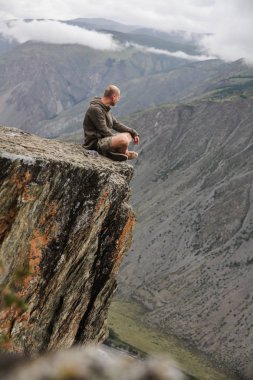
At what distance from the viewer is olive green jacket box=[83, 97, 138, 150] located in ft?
57.7

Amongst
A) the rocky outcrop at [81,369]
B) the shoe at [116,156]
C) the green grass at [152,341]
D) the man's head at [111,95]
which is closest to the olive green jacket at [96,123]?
the man's head at [111,95]

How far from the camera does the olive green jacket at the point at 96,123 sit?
57.7ft

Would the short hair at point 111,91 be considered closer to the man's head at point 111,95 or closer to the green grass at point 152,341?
the man's head at point 111,95

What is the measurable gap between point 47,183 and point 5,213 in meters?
1.43

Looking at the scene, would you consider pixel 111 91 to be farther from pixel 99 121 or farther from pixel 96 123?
pixel 96 123

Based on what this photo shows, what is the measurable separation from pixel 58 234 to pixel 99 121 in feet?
17.8

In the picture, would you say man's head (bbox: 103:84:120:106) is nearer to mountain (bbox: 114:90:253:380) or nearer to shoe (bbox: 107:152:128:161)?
shoe (bbox: 107:152:128:161)

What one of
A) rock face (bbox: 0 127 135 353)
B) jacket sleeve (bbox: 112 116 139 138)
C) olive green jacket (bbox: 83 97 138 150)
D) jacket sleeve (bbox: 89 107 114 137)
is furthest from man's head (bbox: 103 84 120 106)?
jacket sleeve (bbox: 112 116 139 138)

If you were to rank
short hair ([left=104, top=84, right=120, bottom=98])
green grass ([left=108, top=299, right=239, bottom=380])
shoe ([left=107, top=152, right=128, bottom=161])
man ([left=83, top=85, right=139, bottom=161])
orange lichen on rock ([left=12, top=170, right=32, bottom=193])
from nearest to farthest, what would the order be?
orange lichen on rock ([left=12, top=170, right=32, bottom=193])
short hair ([left=104, top=84, right=120, bottom=98])
man ([left=83, top=85, right=139, bottom=161])
shoe ([left=107, top=152, right=128, bottom=161])
green grass ([left=108, top=299, right=239, bottom=380])

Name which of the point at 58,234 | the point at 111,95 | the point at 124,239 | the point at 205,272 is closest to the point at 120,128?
the point at 111,95

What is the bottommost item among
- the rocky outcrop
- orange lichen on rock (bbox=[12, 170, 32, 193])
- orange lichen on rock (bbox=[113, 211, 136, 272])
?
orange lichen on rock (bbox=[113, 211, 136, 272])

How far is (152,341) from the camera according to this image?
143250 mm

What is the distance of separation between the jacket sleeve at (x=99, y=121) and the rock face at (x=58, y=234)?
1.20 meters

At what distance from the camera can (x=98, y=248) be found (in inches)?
633
